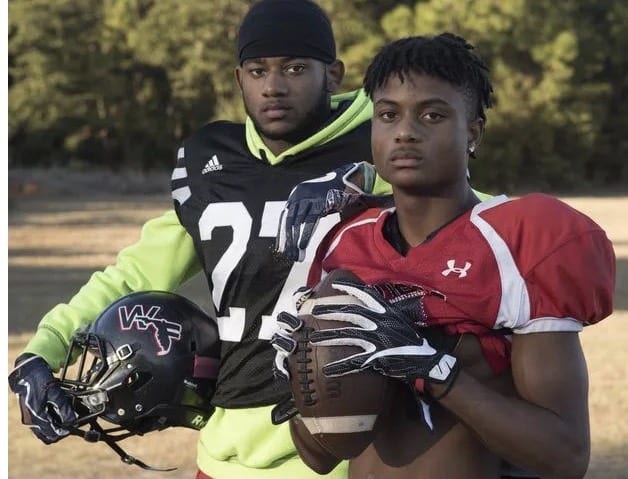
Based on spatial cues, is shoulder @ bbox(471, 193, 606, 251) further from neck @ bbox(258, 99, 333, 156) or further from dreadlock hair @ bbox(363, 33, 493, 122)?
neck @ bbox(258, 99, 333, 156)

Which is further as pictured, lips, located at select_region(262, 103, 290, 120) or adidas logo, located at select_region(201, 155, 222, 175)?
adidas logo, located at select_region(201, 155, 222, 175)

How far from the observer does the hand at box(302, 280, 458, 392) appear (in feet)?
6.23

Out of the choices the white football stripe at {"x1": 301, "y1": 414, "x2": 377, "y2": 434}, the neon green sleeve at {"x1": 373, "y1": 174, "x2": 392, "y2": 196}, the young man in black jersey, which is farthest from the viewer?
the young man in black jersey

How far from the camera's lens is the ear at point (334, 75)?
2895 mm

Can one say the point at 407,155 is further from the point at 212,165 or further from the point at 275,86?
the point at 212,165

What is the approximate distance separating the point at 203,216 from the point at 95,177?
38.4 meters

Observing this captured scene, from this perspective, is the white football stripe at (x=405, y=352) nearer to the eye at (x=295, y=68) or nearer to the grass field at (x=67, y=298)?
the eye at (x=295, y=68)

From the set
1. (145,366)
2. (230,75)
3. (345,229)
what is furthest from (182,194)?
(230,75)

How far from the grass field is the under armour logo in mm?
4227

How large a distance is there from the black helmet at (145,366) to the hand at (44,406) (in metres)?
Answer: 0.04

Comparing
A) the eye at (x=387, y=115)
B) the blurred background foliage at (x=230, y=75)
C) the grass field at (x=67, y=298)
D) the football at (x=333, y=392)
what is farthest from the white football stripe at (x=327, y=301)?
the blurred background foliage at (x=230, y=75)

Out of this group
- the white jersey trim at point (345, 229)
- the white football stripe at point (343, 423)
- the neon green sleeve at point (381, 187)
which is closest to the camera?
the white football stripe at point (343, 423)

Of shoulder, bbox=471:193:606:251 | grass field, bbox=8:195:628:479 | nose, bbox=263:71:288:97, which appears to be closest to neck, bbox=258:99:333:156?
nose, bbox=263:71:288:97

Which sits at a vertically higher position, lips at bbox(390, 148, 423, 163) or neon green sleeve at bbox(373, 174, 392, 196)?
lips at bbox(390, 148, 423, 163)
